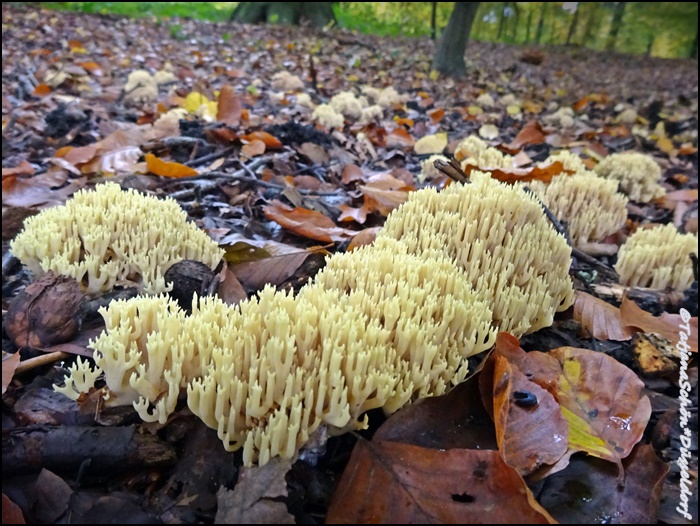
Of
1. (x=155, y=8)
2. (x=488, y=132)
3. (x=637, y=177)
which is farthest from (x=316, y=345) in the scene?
(x=155, y=8)

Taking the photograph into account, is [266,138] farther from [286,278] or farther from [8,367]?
[8,367]

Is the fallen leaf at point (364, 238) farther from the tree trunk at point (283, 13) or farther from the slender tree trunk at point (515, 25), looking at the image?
the slender tree trunk at point (515, 25)

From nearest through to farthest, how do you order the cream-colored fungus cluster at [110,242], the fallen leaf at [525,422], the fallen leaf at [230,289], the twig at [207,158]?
the fallen leaf at [525,422], the cream-colored fungus cluster at [110,242], the fallen leaf at [230,289], the twig at [207,158]

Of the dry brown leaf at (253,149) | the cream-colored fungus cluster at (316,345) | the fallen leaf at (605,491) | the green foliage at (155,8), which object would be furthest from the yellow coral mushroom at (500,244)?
the green foliage at (155,8)

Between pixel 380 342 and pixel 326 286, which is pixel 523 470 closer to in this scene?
pixel 380 342

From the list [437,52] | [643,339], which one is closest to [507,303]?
[643,339]

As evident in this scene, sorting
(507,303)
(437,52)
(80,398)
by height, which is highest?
(437,52)
